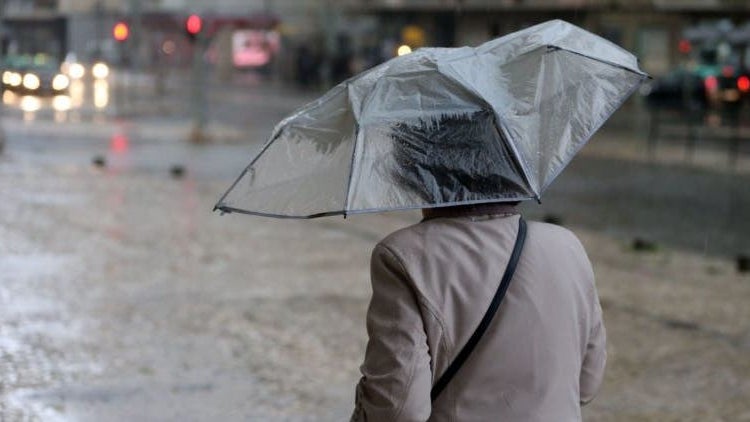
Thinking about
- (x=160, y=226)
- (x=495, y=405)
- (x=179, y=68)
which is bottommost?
(x=179, y=68)

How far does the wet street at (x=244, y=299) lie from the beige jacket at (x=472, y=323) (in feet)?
13.3

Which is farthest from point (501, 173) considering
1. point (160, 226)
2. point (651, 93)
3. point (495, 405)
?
point (651, 93)

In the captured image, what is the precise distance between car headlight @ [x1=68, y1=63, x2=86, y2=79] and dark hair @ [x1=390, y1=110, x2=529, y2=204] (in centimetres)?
5121

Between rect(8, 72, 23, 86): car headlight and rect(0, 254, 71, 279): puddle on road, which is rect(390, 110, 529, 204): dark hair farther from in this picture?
rect(8, 72, 23, 86): car headlight

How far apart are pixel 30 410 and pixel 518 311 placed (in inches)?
176

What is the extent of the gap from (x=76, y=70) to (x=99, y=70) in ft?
2.78

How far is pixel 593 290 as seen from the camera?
127 inches

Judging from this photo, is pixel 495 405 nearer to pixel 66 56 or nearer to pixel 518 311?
pixel 518 311

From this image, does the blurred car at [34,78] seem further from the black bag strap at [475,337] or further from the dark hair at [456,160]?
the black bag strap at [475,337]

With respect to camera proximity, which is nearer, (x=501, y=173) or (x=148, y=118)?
(x=501, y=173)

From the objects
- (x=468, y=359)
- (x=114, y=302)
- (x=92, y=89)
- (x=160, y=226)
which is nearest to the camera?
(x=468, y=359)


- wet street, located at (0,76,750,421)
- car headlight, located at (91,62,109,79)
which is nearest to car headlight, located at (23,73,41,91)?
car headlight, located at (91,62,109,79)

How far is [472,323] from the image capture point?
2.97m

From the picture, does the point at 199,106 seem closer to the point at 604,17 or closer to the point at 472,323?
the point at 604,17
